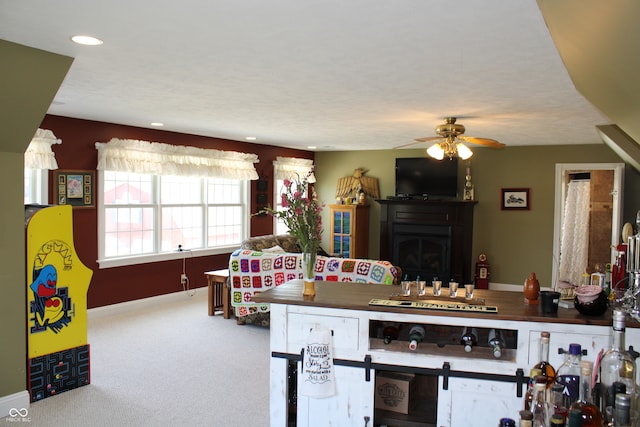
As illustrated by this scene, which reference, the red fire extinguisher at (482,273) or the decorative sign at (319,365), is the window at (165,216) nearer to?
the red fire extinguisher at (482,273)

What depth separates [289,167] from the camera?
28.9 ft

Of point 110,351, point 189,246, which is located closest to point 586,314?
point 110,351

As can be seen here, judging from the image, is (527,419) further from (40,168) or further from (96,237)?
(96,237)

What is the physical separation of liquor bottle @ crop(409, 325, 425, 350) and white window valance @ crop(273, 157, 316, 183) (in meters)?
5.92

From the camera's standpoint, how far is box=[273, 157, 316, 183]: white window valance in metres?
8.61

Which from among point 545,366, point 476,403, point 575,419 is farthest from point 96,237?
point 575,419

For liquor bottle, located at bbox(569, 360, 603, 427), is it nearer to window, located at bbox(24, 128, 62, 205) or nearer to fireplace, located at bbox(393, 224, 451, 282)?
window, located at bbox(24, 128, 62, 205)

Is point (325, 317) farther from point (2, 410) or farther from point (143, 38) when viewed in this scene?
point (2, 410)

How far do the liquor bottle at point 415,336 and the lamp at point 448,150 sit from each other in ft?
7.65

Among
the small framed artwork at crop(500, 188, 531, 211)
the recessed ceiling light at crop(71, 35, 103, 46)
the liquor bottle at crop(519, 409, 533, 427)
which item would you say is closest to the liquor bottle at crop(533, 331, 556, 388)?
the liquor bottle at crop(519, 409, 533, 427)

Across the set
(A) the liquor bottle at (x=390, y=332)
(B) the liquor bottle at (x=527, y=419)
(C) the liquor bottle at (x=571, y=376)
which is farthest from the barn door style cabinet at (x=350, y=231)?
(B) the liquor bottle at (x=527, y=419)

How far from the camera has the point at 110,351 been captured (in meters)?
4.67

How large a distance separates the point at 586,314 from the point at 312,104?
2917mm

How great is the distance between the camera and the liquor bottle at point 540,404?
1249 mm
